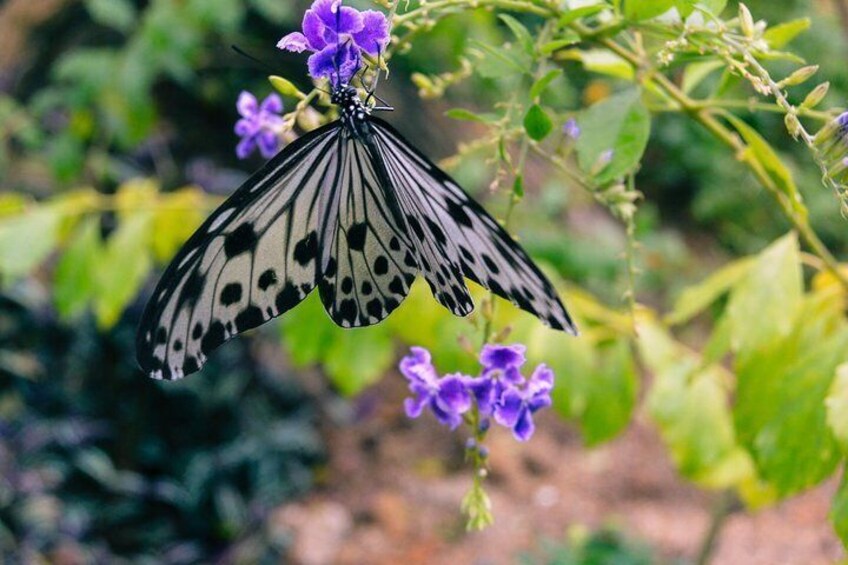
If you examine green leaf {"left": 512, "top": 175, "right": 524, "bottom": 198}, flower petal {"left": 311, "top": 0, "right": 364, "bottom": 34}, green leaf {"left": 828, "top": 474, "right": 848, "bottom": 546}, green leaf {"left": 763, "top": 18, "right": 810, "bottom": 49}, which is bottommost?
green leaf {"left": 828, "top": 474, "right": 848, "bottom": 546}

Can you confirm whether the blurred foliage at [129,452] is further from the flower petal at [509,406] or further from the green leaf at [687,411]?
the flower petal at [509,406]

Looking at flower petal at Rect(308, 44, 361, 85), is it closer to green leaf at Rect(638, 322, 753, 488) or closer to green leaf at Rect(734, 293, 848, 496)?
green leaf at Rect(734, 293, 848, 496)

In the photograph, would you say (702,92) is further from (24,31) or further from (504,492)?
(24,31)

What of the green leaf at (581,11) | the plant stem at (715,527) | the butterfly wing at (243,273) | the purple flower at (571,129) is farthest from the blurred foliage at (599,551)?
the green leaf at (581,11)

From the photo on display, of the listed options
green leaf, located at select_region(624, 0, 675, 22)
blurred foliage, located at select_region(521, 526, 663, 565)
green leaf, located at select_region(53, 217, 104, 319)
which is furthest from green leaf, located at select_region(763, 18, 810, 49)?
blurred foliage, located at select_region(521, 526, 663, 565)

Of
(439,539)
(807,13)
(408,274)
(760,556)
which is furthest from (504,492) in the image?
(807,13)

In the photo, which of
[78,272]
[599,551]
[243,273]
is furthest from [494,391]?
[599,551]

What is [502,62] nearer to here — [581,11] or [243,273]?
[581,11]
